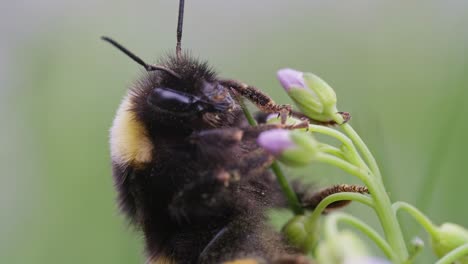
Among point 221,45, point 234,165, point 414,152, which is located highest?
point 234,165

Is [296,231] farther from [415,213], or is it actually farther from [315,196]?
[415,213]

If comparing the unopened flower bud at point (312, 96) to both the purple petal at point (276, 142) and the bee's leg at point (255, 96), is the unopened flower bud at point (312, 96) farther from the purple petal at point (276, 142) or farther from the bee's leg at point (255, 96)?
the purple petal at point (276, 142)

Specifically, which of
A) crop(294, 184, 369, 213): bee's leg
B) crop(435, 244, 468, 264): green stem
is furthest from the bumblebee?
crop(435, 244, 468, 264): green stem

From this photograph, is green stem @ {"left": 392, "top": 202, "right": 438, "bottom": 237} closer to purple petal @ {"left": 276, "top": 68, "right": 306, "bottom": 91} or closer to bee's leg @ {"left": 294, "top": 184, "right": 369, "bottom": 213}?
bee's leg @ {"left": 294, "top": 184, "right": 369, "bottom": 213}

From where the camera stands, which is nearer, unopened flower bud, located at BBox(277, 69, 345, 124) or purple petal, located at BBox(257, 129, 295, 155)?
purple petal, located at BBox(257, 129, 295, 155)

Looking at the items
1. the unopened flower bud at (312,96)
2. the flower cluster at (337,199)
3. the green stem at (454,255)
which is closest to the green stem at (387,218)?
the flower cluster at (337,199)

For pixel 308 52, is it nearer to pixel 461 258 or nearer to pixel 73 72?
pixel 73 72

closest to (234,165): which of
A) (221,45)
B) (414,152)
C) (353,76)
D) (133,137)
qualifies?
(133,137)

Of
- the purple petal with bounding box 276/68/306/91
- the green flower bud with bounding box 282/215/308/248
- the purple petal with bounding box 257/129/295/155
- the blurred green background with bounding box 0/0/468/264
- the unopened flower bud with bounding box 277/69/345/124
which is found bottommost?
the blurred green background with bounding box 0/0/468/264
